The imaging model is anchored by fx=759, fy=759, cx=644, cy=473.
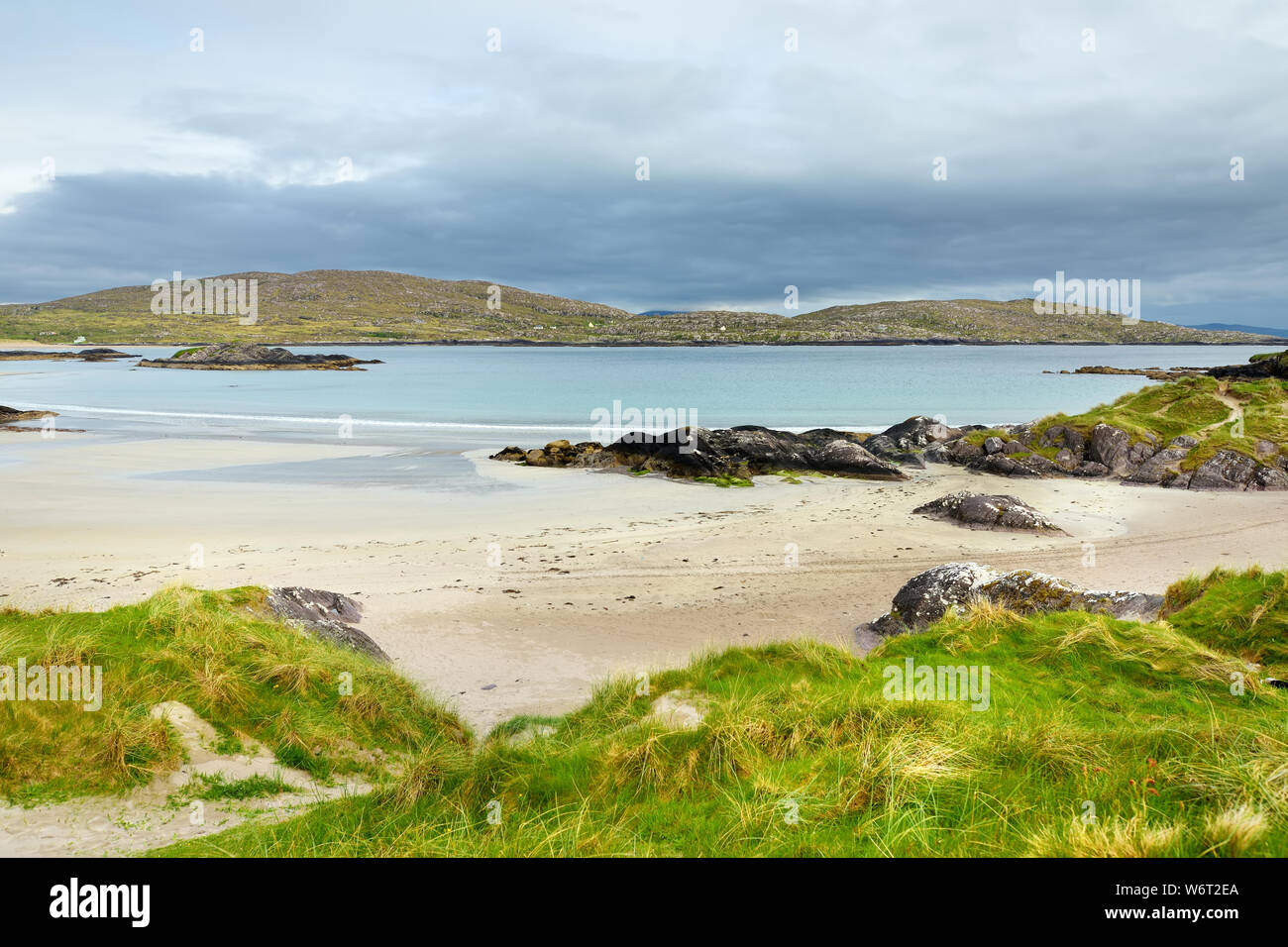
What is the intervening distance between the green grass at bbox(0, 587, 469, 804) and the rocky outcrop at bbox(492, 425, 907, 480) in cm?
1940

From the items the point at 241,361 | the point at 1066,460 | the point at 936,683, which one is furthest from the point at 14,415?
the point at 241,361

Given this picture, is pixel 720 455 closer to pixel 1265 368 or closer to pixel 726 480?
pixel 726 480

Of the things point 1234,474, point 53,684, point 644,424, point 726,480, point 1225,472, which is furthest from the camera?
point 644,424

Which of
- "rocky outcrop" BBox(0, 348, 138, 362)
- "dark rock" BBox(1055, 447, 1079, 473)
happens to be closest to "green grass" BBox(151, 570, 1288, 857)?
"dark rock" BBox(1055, 447, 1079, 473)

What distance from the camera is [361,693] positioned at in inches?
276

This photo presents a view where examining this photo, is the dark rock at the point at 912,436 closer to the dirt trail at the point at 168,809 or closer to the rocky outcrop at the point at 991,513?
the rocky outcrop at the point at 991,513

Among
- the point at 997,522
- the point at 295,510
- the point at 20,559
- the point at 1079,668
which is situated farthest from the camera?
the point at 295,510

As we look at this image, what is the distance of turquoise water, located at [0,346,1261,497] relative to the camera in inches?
1455

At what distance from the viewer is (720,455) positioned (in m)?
27.2

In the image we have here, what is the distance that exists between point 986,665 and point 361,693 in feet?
18.4

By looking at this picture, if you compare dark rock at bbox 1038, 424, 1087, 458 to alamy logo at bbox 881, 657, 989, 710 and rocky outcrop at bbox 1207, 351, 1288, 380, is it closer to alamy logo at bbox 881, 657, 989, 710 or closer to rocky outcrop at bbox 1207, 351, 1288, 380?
alamy logo at bbox 881, 657, 989, 710

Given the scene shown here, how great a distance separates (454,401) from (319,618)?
171ft
